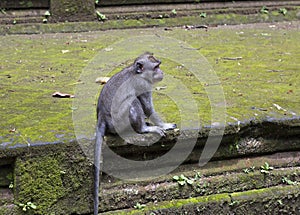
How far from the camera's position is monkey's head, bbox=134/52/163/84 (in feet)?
9.08

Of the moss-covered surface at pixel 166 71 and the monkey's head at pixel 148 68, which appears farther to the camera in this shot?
the moss-covered surface at pixel 166 71

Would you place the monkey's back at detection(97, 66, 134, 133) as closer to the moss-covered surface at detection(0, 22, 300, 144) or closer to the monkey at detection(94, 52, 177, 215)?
the monkey at detection(94, 52, 177, 215)

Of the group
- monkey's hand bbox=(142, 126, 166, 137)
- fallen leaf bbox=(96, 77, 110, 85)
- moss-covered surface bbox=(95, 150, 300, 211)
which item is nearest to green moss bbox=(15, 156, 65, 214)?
moss-covered surface bbox=(95, 150, 300, 211)

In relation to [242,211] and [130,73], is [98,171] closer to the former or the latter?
[130,73]

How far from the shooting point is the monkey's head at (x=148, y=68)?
277cm

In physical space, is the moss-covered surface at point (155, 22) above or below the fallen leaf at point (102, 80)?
below

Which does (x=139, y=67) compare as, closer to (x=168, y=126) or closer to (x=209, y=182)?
(x=168, y=126)

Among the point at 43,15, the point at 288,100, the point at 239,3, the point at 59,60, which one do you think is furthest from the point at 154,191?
the point at 239,3

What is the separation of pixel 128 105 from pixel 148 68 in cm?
29

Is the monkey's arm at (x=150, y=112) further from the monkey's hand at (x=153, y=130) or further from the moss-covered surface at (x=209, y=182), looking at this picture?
the moss-covered surface at (x=209, y=182)

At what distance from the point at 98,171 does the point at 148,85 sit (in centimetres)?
60

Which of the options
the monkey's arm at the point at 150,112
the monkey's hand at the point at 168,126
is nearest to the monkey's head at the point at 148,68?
the monkey's arm at the point at 150,112


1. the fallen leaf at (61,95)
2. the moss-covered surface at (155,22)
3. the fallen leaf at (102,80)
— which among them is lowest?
the moss-covered surface at (155,22)

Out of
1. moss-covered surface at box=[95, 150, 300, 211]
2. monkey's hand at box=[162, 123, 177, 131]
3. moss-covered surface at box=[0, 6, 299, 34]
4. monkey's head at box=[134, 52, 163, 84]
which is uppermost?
monkey's head at box=[134, 52, 163, 84]
